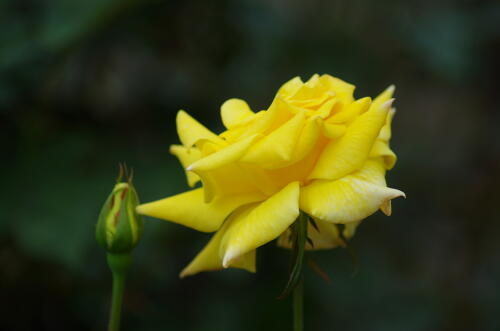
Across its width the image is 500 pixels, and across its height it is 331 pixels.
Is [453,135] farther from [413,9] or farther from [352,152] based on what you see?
[352,152]

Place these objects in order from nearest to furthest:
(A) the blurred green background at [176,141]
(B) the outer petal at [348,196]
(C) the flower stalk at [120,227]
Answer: (B) the outer petal at [348,196] < (C) the flower stalk at [120,227] < (A) the blurred green background at [176,141]

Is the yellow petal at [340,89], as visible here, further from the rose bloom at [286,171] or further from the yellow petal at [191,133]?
the yellow petal at [191,133]

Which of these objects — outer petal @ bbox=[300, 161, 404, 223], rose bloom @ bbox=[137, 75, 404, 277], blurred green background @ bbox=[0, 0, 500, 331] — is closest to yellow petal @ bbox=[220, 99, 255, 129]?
rose bloom @ bbox=[137, 75, 404, 277]

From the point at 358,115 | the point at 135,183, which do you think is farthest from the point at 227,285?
the point at 358,115

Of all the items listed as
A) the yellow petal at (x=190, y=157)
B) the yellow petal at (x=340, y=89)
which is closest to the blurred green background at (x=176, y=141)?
the yellow petal at (x=190, y=157)

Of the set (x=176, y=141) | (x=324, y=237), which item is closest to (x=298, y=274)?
(x=324, y=237)

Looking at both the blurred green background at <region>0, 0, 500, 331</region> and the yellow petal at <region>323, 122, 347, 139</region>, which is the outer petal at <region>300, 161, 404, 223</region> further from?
the blurred green background at <region>0, 0, 500, 331</region>

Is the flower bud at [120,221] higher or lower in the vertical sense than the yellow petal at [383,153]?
lower

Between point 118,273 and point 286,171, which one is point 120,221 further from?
point 286,171

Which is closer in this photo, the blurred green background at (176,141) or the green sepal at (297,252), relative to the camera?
the green sepal at (297,252)
